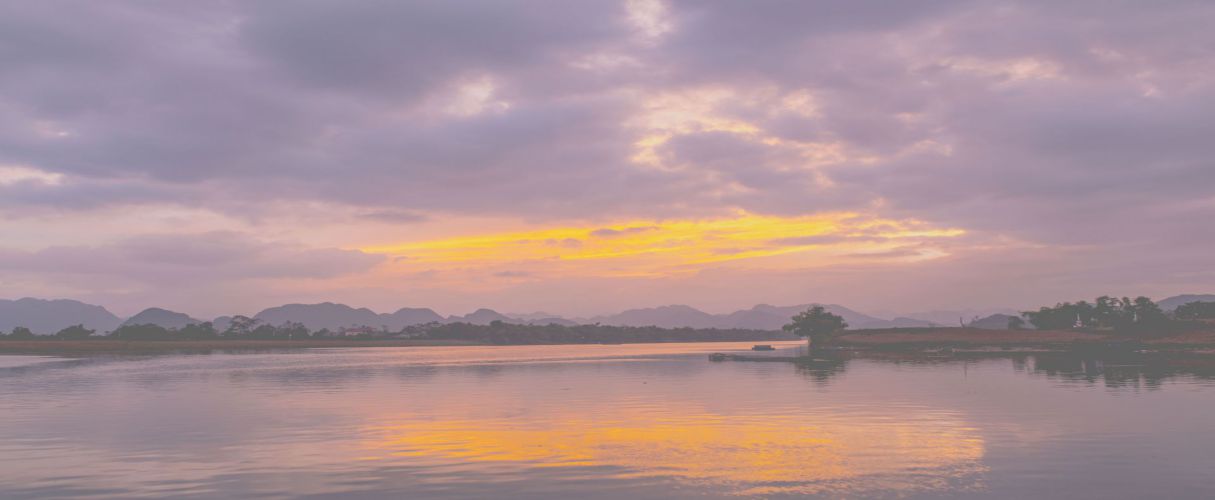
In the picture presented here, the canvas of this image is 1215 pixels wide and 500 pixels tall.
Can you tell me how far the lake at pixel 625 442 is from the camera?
27.0 metres

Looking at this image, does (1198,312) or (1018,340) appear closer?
(1018,340)

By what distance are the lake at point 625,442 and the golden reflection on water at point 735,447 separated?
16 centimetres

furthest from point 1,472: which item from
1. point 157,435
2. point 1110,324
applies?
point 1110,324

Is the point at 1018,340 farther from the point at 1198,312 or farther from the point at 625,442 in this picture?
the point at 625,442

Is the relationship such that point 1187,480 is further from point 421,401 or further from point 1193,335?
point 1193,335

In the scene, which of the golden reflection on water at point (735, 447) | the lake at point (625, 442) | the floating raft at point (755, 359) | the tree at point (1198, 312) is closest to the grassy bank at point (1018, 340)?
the tree at point (1198, 312)

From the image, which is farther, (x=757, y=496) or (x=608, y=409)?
(x=608, y=409)

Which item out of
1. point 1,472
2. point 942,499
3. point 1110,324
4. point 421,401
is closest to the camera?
point 942,499

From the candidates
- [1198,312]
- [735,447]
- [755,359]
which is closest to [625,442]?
[735,447]

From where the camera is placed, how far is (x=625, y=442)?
123 ft

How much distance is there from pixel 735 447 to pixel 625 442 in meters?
5.24

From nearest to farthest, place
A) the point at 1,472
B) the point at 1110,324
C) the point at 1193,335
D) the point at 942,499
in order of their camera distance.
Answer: the point at 942,499
the point at 1,472
the point at 1193,335
the point at 1110,324

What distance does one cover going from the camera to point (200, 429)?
1722 inches

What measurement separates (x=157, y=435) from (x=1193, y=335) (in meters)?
156
